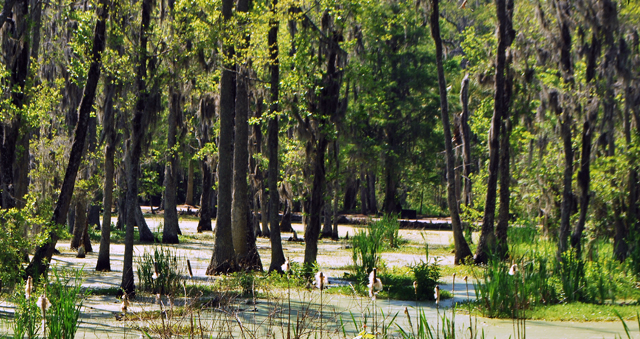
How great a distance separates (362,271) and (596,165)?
6.21 meters

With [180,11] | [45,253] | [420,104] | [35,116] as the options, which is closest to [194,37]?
[180,11]

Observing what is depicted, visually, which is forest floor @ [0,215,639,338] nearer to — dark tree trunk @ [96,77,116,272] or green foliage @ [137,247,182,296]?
green foliage @ [137,247,182,296]

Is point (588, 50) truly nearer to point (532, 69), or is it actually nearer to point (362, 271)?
point (532, 69)

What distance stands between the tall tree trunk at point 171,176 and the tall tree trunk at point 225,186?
26.1 feet

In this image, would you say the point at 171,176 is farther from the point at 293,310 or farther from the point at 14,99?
the point at 293,310

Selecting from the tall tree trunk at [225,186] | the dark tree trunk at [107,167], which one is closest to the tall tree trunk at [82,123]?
the dark tree trunk at [107,167]

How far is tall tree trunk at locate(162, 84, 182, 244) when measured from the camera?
24.7 m

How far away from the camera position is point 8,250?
8.87m

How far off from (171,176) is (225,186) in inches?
455

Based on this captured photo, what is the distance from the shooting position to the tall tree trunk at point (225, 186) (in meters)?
15.4

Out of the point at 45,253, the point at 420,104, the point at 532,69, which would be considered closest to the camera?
the point at 45,253

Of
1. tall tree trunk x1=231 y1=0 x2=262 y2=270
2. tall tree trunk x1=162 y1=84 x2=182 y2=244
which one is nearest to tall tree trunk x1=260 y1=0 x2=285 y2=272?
tall tree trunk x1=231 y1=0 x2=262 y2=270

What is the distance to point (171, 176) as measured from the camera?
88.0ft

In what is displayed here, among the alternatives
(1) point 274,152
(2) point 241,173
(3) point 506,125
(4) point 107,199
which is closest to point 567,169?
(3) point 506,125
